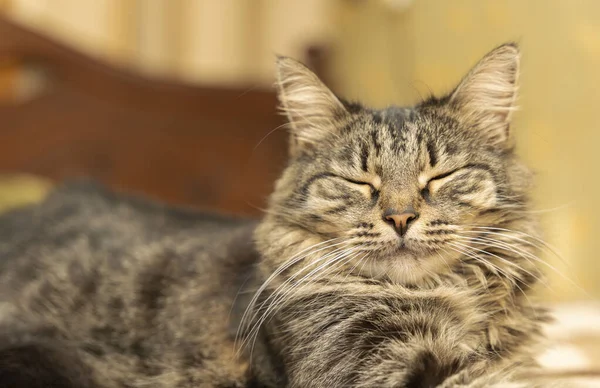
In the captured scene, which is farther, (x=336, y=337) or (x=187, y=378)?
(x=187, y=378)

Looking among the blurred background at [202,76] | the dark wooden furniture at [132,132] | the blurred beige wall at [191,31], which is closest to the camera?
the blurred background at [202,76]

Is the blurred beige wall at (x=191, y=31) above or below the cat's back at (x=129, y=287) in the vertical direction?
above

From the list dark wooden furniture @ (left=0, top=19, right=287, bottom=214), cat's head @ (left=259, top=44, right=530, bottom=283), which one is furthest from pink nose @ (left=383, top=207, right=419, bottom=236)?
dark wooden furniture @ (left=0, top=19, right=287, bottom=214)

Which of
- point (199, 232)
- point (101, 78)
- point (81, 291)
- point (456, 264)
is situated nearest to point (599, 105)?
point (456, 264)

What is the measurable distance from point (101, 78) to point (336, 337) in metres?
2.46

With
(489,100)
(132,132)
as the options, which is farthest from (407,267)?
(132,132)

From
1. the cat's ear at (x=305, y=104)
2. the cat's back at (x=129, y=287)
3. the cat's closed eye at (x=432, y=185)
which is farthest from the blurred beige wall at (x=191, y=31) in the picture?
the cat's closed eye at (x=432, y=185)

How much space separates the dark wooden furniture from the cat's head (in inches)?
63.4

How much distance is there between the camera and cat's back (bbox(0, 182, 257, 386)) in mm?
1299

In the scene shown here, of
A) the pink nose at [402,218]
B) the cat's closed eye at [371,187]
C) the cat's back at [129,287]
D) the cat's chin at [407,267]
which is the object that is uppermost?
the cat's closed eye at [371,187]

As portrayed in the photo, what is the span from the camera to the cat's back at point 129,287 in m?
1.30

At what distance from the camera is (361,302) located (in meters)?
1.13

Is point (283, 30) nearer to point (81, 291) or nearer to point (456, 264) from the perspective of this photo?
point (81, 291)

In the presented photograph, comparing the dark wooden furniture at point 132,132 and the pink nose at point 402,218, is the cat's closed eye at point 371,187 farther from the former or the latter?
the dark wooden furniture at point 132,132
